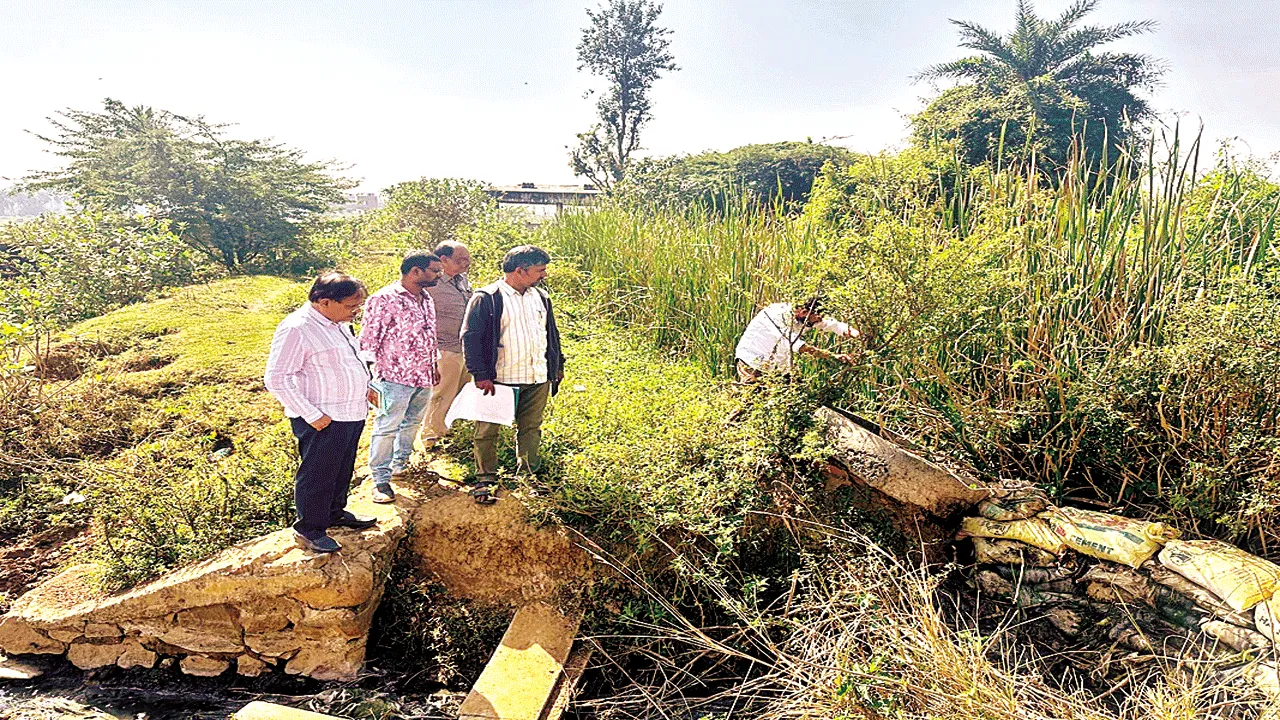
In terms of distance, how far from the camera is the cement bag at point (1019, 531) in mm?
3135

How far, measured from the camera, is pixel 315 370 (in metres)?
3.06

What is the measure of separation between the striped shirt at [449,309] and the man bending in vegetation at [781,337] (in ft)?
5.97

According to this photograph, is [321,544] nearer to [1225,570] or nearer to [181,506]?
[181,506]

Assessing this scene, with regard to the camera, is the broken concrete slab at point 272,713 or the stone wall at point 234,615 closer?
the broken concrete slab at point 272,713

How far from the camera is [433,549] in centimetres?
365

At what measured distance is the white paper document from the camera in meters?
3.54

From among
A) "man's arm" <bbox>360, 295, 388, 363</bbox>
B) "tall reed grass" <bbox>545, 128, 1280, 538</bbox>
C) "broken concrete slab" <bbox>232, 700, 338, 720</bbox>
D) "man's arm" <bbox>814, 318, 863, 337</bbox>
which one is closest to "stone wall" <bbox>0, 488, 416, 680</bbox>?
"broken concrete slab" <bbox>232, 700, 338, 720</bbox>

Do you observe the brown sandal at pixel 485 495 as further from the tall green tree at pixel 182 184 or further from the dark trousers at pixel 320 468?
the tall green tree at pixel 182 184

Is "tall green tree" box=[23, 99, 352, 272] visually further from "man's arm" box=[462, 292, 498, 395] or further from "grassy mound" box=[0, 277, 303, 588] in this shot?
"man's arm" box=[462, 292, 498, 395]

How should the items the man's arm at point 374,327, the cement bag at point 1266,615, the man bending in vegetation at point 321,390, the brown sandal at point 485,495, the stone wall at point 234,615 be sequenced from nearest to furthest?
the cement bag at point 1266,615 < the man bending in vegetation at point 321,390 < the stone wall at point 234,615 < the man's arm at point 374,327 < the brown sandal at point 485,495

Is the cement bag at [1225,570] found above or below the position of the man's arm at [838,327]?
below

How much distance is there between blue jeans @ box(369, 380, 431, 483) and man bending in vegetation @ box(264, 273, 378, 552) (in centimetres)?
43

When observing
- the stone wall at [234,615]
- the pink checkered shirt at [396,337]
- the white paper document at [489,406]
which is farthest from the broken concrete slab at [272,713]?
the pink checkered shirt at [396,337]

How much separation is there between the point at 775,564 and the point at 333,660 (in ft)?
7.39
